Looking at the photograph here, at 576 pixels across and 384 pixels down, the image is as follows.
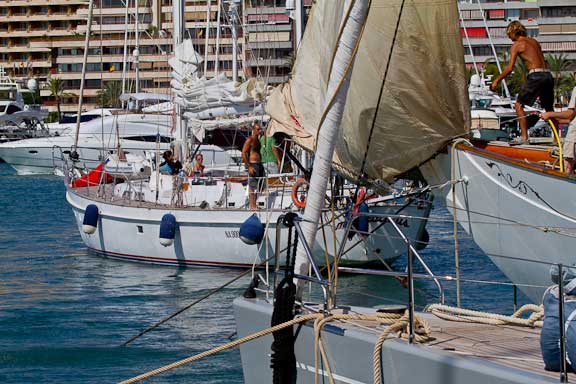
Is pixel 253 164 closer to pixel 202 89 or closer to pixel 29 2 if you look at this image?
pixel 202 89

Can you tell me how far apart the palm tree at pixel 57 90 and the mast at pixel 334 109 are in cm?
11395

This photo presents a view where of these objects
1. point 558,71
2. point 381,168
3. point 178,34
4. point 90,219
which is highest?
point 558,71

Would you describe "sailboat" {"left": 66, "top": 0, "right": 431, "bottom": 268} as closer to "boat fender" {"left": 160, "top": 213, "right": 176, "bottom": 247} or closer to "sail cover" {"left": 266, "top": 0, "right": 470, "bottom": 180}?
"boat fender" {"left": 160, "top": 213, "right": 176, "bottom": 247}

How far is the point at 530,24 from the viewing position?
10806 cm

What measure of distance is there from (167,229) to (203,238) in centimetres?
73

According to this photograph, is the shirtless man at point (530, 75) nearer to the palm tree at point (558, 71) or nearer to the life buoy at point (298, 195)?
the life buoy at point (298, 195)

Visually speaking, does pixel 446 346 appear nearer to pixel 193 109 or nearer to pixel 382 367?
pixel 382 367

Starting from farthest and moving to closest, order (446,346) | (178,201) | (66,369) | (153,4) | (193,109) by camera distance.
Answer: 1. (153,4)
2. (193,109)
3. (178,201)
4. (66,369)
5. (446,346)

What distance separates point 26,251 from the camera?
28891 mm

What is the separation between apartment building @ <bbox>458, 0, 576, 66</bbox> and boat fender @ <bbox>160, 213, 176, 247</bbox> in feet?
262

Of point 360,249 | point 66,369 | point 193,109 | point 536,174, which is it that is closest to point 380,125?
point 536,174

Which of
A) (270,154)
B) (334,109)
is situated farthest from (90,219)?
(334,109)

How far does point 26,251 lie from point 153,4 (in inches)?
2682

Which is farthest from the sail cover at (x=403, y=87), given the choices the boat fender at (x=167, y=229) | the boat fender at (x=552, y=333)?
the boat fender at (x=167, y=229)
